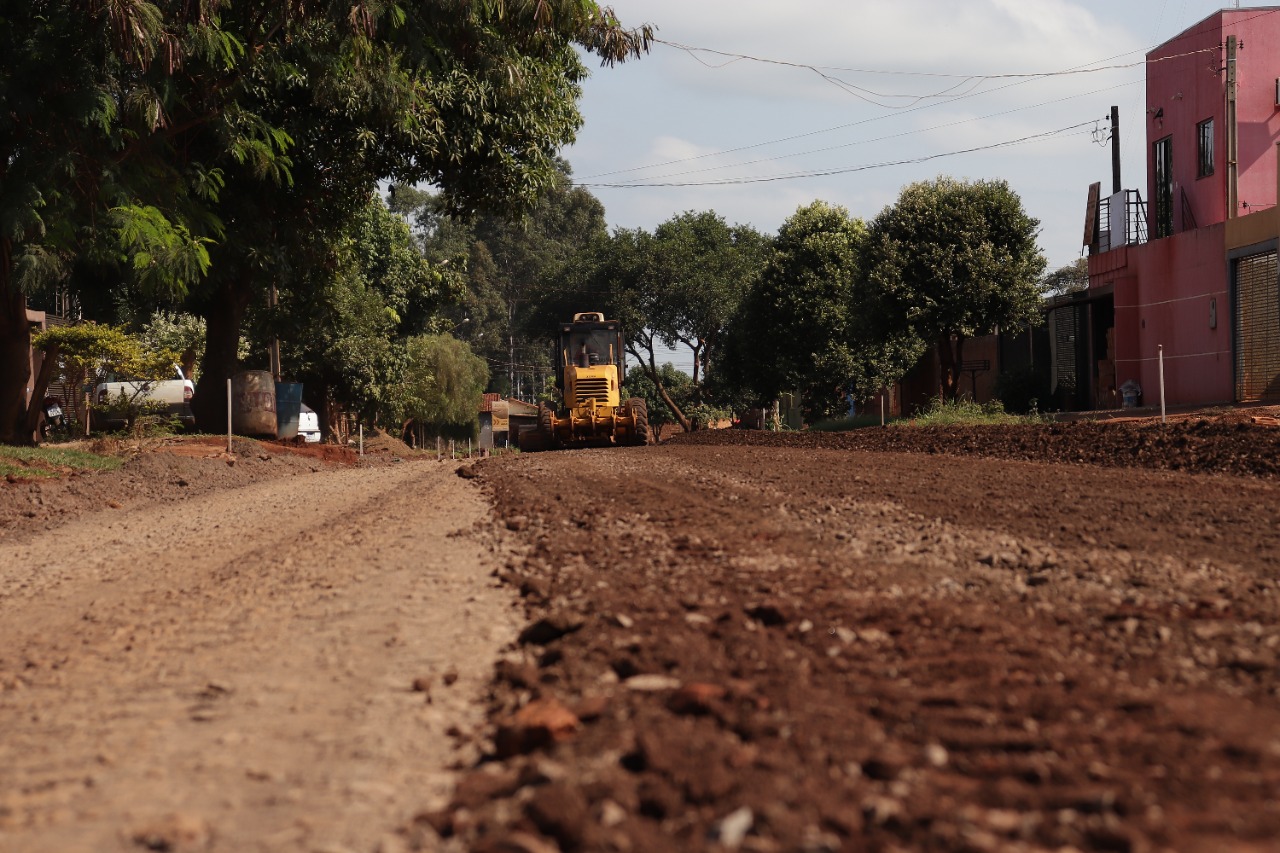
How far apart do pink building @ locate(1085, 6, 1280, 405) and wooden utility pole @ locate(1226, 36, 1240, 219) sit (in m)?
0.02

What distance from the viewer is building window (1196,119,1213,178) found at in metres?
30.3

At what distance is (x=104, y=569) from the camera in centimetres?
948

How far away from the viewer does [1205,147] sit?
3061 centimetres

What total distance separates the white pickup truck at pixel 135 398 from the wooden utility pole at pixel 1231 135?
23.3 metres

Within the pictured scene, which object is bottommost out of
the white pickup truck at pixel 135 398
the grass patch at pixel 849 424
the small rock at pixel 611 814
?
the small rock at pixel 611 814

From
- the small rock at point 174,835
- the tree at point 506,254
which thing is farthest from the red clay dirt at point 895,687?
the tree at point 506,254

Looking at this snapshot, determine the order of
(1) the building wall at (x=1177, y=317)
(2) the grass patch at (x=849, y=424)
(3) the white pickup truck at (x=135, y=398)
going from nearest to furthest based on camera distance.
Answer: (3) the white pickup truck at (x=135, y=398) < (1) the building wall at (x=1177, y=317) < (2) the grass patch at (x=849, y=424)

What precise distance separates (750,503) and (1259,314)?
19.0 m

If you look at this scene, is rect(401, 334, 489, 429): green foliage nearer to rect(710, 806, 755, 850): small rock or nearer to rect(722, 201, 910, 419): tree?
rect(722, 201, 910, 419): tree

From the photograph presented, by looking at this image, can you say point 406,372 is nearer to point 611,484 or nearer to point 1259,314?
point 1259,314

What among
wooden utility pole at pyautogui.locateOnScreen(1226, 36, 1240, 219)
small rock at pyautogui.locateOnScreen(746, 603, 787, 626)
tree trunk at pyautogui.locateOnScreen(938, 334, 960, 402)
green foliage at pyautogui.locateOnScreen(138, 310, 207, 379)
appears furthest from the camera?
green foliage at pyautogui.locateOnScreen(138, 310, 207, 379)

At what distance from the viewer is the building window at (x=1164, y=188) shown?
1273 inches

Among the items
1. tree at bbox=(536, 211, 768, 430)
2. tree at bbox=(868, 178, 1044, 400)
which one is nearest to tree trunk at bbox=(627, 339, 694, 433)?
tree at bbox=(536, 211, 768, 430)

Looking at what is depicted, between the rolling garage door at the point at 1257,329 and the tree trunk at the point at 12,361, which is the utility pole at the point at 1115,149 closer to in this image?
the rolling garage door at the point at 1257,329
